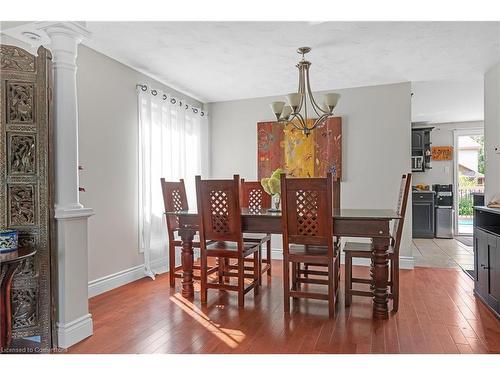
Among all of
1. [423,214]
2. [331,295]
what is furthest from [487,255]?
[423,214]

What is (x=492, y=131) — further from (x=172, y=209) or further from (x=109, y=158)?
(x=109, y=158)

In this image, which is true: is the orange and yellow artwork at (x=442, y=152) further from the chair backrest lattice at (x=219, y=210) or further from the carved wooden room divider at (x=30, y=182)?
the carved wooden room divider at (x=30, y=182)

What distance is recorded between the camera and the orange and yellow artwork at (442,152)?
7773mm

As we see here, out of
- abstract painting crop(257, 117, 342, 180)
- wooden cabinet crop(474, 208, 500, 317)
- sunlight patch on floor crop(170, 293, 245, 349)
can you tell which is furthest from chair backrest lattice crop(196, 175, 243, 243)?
abstract painting crop(257, 117, 342, 180)

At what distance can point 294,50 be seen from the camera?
3533mm

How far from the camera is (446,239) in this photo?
7.14m

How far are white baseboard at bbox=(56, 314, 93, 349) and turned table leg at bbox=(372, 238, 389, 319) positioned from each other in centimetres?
213

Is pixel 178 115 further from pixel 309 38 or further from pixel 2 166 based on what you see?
pixel 2 166

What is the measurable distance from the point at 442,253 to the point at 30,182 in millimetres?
5637
